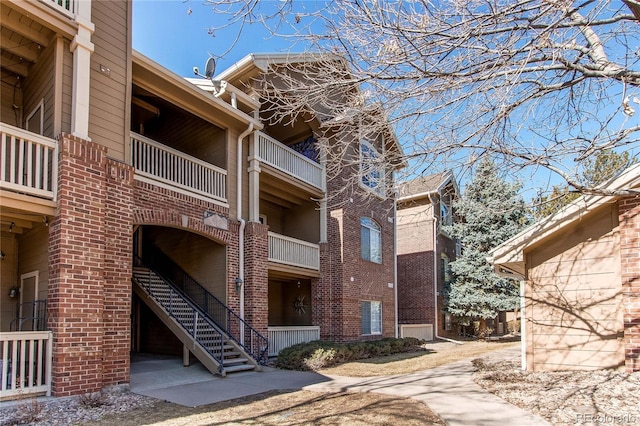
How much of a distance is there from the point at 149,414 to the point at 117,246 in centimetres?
335

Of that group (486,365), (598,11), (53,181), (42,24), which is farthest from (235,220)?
(598,11)

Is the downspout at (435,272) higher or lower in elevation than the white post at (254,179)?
lower

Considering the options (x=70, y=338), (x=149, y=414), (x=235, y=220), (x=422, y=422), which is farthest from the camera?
(x=235, y=220)

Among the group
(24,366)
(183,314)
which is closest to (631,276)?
(183,314)

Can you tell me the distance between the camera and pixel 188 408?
23.9ft

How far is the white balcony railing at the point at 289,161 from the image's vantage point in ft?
45.9

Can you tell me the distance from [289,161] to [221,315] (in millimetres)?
5574

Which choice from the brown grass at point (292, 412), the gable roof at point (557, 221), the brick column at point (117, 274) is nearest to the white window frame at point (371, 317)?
the gable roof at point (557, 221)

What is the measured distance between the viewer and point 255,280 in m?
12.9

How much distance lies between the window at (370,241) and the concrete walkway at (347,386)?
6880 millimetres

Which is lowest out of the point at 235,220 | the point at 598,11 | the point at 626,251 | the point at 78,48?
the point at 626,251

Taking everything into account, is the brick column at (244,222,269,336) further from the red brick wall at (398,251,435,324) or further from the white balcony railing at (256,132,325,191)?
the red brick wall at (398,251,435,324)

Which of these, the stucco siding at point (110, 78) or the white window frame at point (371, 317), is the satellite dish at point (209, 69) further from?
the white window frame at point (371, 317)

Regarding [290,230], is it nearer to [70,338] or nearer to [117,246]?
[117,246]
